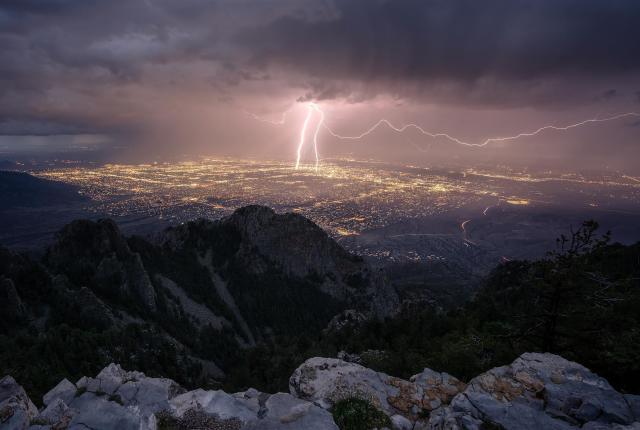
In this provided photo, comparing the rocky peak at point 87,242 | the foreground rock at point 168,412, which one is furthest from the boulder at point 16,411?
the rocky peak at point 87,242

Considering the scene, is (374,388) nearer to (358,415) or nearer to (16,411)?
(358,415)

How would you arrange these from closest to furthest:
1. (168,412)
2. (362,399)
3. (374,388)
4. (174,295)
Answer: (168,412) < (362,399) < (374,388) < (174,295)

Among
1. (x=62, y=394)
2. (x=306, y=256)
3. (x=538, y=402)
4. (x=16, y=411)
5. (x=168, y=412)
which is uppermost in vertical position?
(x=538, y=402)

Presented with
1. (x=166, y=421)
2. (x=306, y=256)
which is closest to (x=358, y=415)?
(x=166, y=421)

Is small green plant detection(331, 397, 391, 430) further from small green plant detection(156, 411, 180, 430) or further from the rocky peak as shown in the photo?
the rocky peak

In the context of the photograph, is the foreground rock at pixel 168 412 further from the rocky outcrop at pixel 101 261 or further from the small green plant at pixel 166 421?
the rocky outcrop at pixel 101 261
